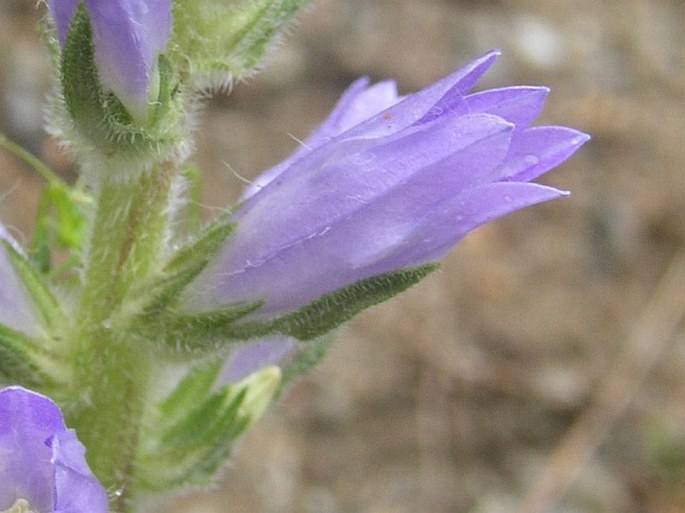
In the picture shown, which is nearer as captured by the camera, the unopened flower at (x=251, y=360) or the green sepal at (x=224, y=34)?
the green sepal at (x=224, y=34)

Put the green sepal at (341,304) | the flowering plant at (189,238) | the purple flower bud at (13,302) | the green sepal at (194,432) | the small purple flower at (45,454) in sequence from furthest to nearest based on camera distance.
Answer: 1. the green sepal at (194,432)
2. the purple flower bud at (13,302)
3. the green sepal at (341,304)
4. the flowering plant at (189,238)
5. the small purple flower at (45,454)

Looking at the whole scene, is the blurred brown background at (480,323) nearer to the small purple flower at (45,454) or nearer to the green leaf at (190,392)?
the green leaf at (190,392)

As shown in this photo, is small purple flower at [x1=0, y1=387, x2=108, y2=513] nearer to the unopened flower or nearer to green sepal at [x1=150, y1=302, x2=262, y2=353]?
green sepal at [x1=150, y1=302, x2=262, y2=353]

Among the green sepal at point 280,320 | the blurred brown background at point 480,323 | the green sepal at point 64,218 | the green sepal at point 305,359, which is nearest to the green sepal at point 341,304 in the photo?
the green sepal at point 280,320

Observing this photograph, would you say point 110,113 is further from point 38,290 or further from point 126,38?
point 38,290

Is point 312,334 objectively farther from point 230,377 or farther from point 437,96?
point 230,377
